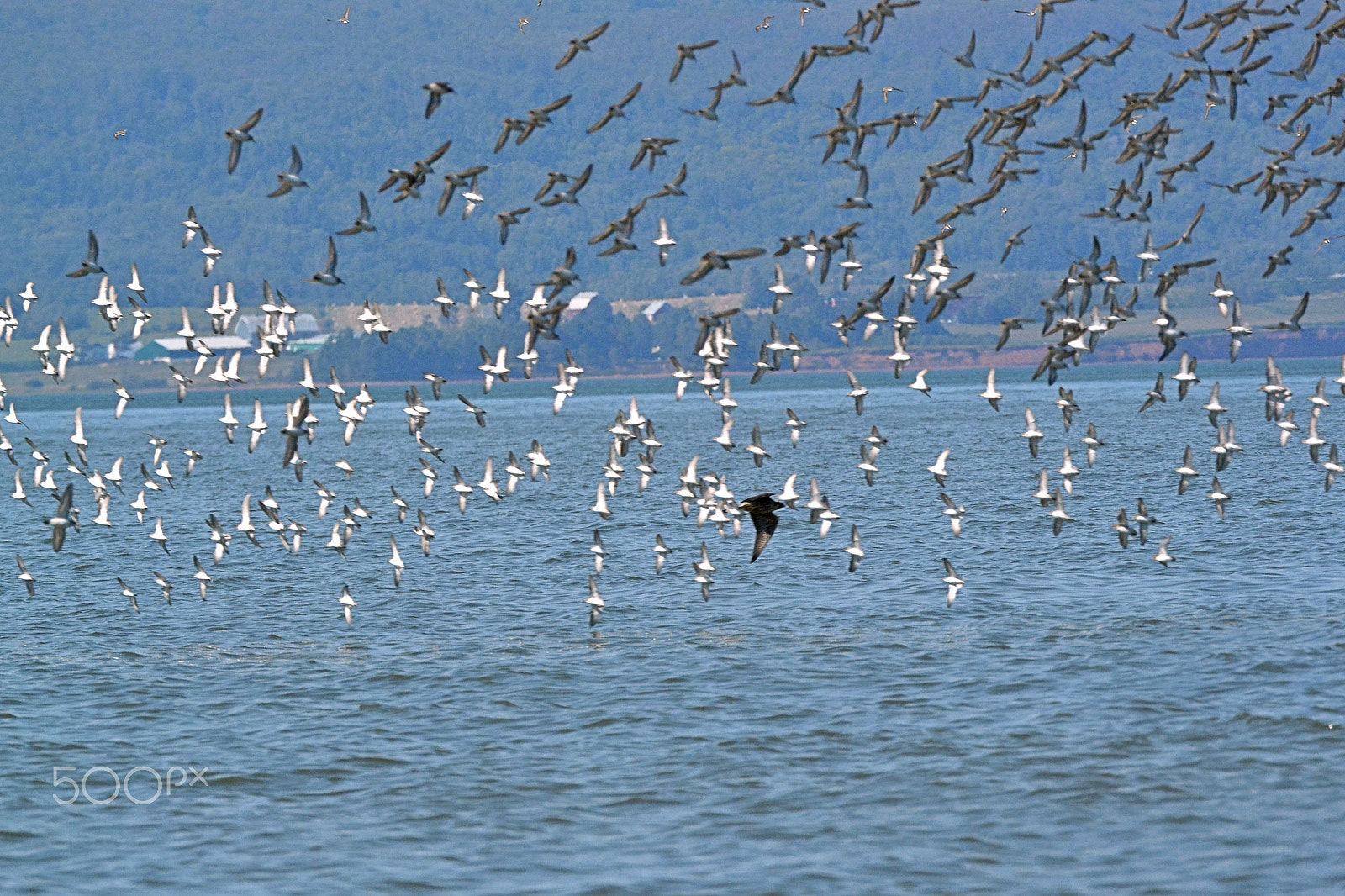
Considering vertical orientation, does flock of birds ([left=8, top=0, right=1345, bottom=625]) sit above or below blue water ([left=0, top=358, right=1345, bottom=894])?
above

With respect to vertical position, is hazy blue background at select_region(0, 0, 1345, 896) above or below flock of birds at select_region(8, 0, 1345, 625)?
below

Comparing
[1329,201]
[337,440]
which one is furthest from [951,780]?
[337,440]

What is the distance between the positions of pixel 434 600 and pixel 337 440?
107 m

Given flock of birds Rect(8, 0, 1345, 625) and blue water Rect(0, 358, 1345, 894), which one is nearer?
blue water Rect(0, 358, 1345, 894)

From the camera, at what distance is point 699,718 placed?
27.7 metres

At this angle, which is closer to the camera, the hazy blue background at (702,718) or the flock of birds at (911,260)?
the hazy blue background at (702,718)

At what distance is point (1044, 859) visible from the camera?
2030 centimetres

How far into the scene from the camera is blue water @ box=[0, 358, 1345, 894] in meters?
20.9

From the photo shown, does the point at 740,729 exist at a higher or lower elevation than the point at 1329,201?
lower

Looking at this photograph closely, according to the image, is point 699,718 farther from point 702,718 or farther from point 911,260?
point 911,260

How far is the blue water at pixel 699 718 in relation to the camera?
20938 mm

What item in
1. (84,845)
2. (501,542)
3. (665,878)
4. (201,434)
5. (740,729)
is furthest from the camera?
(201,434)

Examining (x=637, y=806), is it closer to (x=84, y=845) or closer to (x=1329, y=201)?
(x=84, y=845)

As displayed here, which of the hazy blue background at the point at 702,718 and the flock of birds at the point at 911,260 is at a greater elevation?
the flock of birds at the point at 911,260
